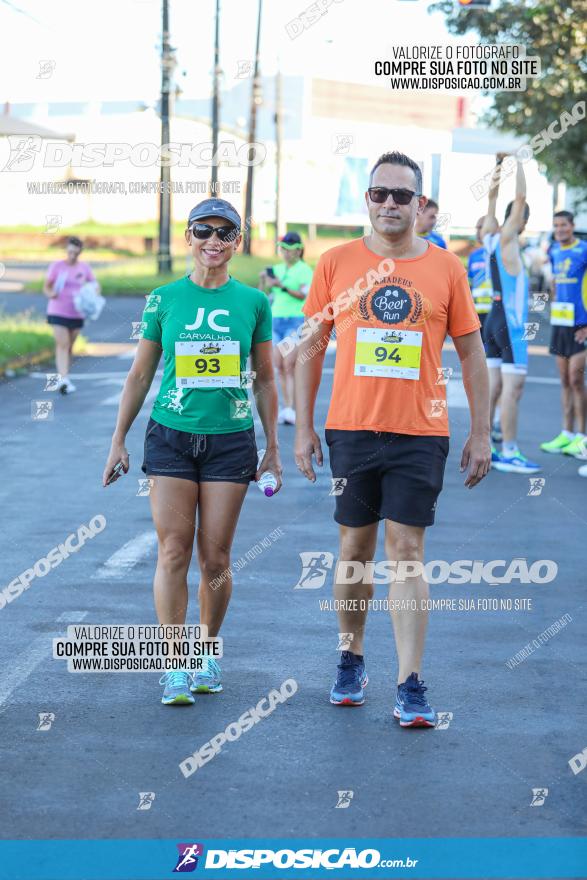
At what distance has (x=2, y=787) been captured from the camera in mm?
5125

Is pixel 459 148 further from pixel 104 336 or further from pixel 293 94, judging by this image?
pixel 104 336

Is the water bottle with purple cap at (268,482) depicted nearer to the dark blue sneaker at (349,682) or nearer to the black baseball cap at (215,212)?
the dark blue sneaker at (349,682)

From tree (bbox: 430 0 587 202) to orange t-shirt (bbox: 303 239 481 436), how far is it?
2835 centimetres

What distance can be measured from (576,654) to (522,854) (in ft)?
8.22

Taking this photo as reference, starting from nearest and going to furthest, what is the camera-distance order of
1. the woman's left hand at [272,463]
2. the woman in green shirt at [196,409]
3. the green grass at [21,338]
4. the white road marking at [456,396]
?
the woman in green shirt at [196,409], the woman's left hand at [272,463], the white road marking at [456,396], the green grass at [21,338]

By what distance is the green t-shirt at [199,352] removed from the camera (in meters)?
6.18

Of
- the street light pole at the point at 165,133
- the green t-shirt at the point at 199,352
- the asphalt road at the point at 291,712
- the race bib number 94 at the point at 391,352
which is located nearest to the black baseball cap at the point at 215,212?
the green t-shirt at the point at 199,352

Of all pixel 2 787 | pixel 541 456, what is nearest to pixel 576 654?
pixel 2 787

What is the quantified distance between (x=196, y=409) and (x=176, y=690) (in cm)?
114

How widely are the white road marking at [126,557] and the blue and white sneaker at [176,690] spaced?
90.3 inches

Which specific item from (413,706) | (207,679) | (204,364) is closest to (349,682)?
(413,706)

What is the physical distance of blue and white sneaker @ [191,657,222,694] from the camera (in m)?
6.32

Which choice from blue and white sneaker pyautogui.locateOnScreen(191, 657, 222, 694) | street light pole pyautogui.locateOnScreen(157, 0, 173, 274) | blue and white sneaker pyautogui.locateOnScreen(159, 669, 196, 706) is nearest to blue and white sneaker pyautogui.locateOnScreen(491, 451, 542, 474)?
blue and white sneaker pyautogui.locateOnScreen(191, 657, 222, 694)

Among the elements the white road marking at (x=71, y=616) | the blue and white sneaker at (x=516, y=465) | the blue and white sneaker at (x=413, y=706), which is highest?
the blue and white sneaker at (x=413, y=706)
